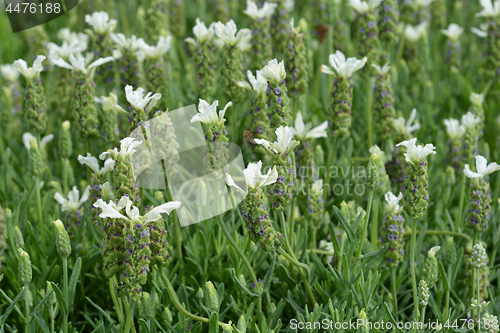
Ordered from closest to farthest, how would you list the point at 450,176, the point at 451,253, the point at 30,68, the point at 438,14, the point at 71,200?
the point at 451,253
the point at 71,200
the point at 30,68
the point at 450,176
the point at 438,14

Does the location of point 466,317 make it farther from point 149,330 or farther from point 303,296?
point 149,330

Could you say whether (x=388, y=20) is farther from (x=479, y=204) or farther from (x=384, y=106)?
(x=479, y=204)

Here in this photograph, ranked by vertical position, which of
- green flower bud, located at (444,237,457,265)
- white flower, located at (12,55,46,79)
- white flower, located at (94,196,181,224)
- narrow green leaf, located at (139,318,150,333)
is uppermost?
white flower, located at (12,55,46,79)

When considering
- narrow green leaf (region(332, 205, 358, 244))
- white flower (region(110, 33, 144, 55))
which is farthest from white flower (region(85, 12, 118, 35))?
narrow green leaf (region(332, 205, 358, 244))

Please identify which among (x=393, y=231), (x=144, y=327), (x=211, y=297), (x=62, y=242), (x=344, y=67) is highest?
(x=344, y=67)

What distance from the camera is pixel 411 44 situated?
4289 millimetres

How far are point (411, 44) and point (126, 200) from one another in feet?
10.3

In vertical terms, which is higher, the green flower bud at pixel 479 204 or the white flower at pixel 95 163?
the white flower at pixel 95 163

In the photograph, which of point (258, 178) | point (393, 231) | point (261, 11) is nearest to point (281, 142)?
point (258, 178)

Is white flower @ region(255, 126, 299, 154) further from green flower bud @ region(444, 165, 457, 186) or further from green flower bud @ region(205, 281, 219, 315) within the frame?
green flower bud @ region(444, 165, 457, 186)

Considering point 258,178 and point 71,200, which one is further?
point 71,200

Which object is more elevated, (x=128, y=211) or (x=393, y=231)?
(x=128, y=211)

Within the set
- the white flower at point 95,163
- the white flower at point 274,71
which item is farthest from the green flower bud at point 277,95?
the white flower at point 95,163

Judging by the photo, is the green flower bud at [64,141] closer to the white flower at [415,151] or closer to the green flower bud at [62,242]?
the green flower bud at [62,242]
